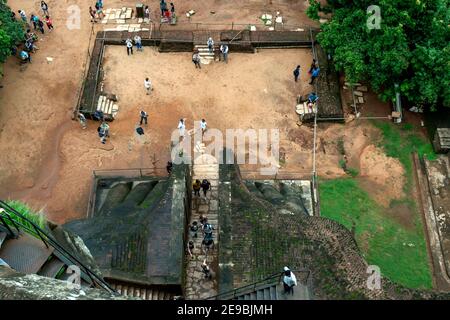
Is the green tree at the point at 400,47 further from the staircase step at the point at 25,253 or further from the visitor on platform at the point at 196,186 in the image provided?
the staircase step at the point at 25,253

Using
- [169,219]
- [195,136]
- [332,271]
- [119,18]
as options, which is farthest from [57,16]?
[332,271]

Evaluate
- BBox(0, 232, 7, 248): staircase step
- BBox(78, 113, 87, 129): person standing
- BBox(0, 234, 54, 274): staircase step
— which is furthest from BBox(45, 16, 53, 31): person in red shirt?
BBox(0, 232, 7, 248): staircase step

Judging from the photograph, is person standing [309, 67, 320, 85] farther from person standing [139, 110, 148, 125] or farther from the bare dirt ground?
person standing [139, 110, 148, 125]

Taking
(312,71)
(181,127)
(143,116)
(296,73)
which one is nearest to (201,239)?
(181,127)

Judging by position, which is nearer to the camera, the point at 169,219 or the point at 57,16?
the point at 169,219

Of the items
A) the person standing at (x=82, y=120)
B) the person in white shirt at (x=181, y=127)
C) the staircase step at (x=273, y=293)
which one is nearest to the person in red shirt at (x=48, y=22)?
the person standing at (x=82, y=120)

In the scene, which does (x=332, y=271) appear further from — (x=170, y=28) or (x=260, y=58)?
(x=170, y=28)
